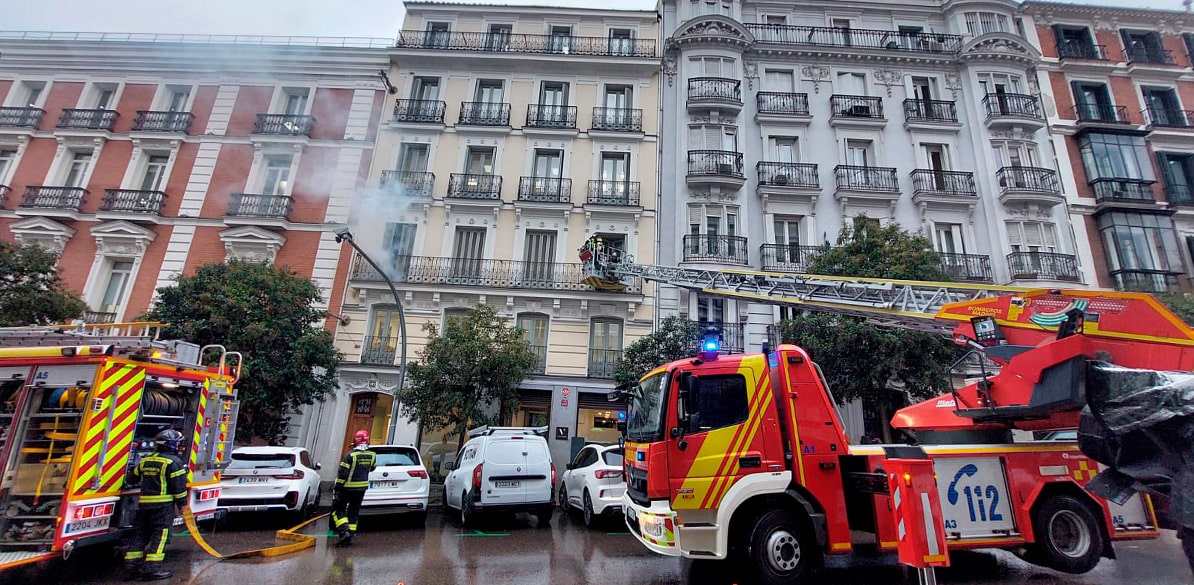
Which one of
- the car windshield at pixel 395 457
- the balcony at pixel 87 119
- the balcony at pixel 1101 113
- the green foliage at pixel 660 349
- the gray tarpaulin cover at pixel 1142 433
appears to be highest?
the balcony at pixel 1101 113

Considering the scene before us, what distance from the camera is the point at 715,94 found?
2011cm

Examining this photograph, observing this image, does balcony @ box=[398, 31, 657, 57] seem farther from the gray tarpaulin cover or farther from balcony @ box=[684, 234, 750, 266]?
the gray tarpaulin cover

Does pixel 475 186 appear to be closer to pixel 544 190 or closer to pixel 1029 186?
pixel 544 190

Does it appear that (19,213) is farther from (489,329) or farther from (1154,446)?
(1154,446)

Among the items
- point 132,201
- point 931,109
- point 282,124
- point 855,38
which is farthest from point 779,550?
point 132,201

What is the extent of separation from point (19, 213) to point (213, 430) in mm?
19086

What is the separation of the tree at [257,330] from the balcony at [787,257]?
15021mm

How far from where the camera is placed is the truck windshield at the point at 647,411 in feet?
20.3

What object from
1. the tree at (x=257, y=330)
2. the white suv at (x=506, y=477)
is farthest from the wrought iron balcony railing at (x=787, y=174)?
the tree at (x=257, y=330)

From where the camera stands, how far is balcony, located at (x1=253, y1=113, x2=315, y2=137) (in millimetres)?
19578

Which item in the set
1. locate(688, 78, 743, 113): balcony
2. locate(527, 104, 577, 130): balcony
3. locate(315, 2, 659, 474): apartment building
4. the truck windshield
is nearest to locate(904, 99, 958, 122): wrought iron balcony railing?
locate(688, 78, 743, 113): balcony

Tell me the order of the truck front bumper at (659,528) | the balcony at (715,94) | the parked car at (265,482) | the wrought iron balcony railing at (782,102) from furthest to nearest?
the wrought iron balcony railing at (782,102) → the balcony at (715,94) → the parked car at (265,482) → the truck front bumper at (659,528)

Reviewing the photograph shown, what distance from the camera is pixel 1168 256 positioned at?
1912 centimetres

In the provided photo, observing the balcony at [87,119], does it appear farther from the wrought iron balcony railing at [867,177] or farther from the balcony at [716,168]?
the wrought iron balcony railing at [867,177]
